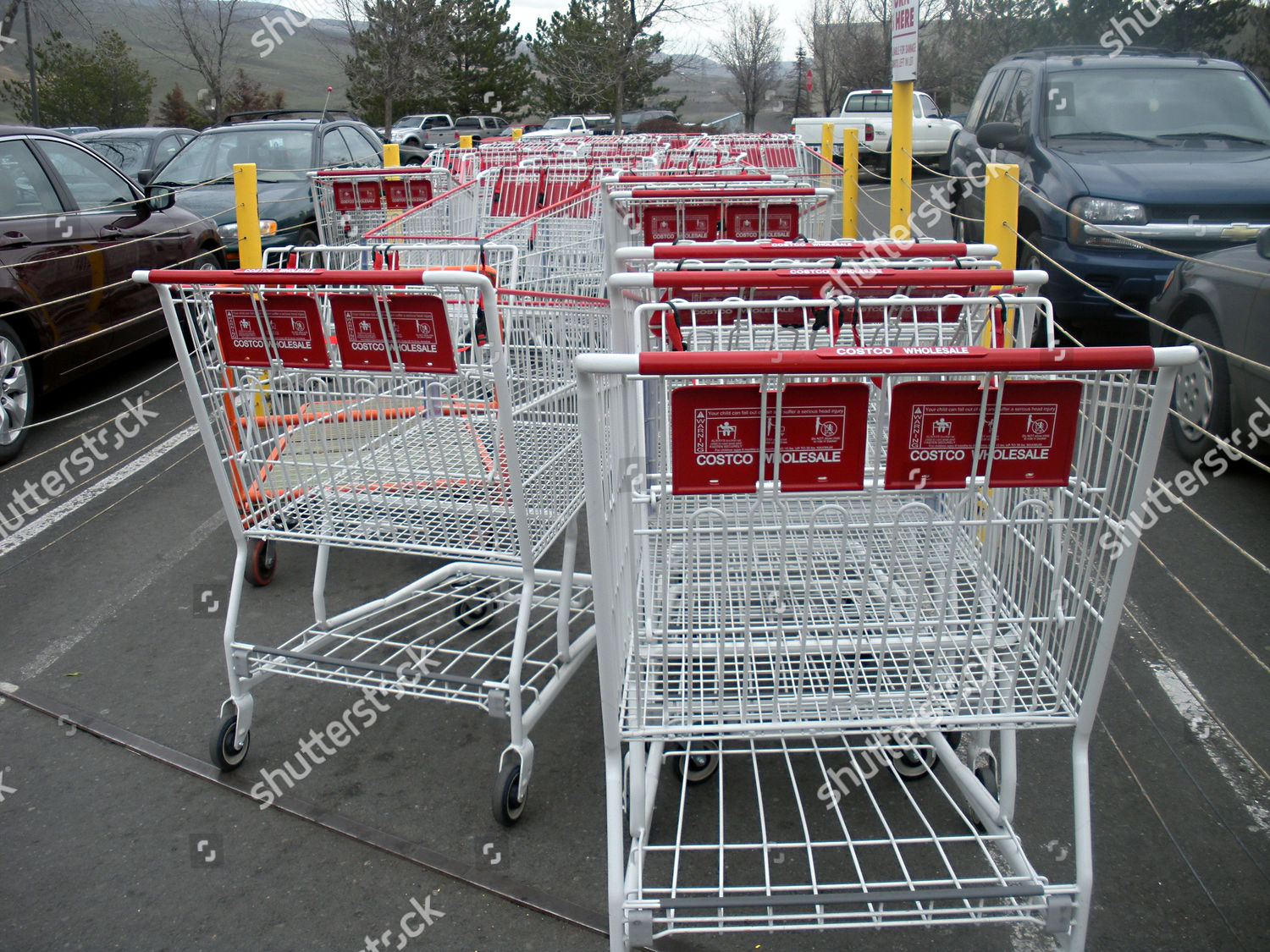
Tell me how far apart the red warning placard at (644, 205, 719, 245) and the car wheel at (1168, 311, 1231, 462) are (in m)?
2.46

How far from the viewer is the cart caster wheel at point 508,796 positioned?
267cm

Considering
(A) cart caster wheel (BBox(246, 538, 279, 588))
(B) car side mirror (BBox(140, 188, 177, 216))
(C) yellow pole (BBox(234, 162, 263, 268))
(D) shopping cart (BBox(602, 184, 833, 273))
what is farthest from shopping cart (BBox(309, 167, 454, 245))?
(A) cart caster wheel (BBox(246, 538, 279, 588))

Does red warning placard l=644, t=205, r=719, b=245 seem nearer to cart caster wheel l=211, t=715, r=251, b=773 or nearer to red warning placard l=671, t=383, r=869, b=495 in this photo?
cart caster wheel l=211, t=715, r=251, b=773

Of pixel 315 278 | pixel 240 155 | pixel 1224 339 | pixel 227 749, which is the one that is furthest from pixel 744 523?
pixel 240 155

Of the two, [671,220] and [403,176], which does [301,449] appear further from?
[403,176]

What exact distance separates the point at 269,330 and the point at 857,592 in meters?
1.83

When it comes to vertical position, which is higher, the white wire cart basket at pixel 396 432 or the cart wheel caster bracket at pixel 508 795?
the white wire cart basket at pixel 396 432

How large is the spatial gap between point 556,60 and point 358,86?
7.83 m

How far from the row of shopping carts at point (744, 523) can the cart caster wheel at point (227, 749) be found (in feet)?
0.04

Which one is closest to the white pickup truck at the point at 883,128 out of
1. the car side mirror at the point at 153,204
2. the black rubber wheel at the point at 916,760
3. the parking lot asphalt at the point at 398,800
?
the car side mirror at the point at 153,204

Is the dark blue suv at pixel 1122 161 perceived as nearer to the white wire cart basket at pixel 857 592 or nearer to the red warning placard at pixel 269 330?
the white wire cart basket at pixel 857 592

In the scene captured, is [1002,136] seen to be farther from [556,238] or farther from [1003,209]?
[1003,209]

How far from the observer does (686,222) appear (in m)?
4.84

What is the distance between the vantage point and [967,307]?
2570 mm
